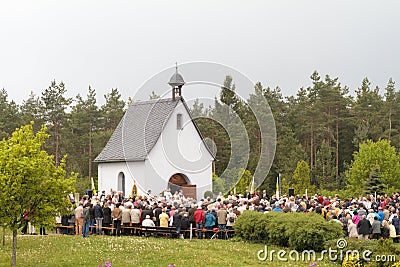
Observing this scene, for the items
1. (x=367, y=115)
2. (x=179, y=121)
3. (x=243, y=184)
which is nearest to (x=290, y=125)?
(x=367, y=115)

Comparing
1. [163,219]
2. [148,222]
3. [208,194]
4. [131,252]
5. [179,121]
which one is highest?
[179,121]

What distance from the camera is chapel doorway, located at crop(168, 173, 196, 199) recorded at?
40.8 m

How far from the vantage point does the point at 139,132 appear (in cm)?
4253

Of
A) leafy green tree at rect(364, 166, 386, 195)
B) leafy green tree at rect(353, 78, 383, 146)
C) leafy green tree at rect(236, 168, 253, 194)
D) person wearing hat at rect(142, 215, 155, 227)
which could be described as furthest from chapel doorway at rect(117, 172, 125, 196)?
leafy green tree at rect(353, 78, 383, 146)

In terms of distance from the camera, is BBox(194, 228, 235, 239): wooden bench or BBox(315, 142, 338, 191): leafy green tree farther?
BBox(315, 142, 338, 191): leafy green tree

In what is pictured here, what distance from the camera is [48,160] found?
60.8 ft

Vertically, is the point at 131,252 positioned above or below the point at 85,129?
below

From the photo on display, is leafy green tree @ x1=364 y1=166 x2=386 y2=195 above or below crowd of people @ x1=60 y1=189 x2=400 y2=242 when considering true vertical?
above

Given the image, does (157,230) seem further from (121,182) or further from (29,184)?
(121,182)

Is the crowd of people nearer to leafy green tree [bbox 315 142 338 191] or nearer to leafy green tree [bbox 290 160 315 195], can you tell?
leafy green tree [bbox 290 160 315 195]

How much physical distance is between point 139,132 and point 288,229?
22.6 meters

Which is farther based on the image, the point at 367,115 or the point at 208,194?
the point at 367,115

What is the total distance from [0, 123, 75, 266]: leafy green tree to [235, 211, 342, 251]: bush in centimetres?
752

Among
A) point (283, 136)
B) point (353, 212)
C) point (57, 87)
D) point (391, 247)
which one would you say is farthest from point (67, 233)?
point (57, 87)
